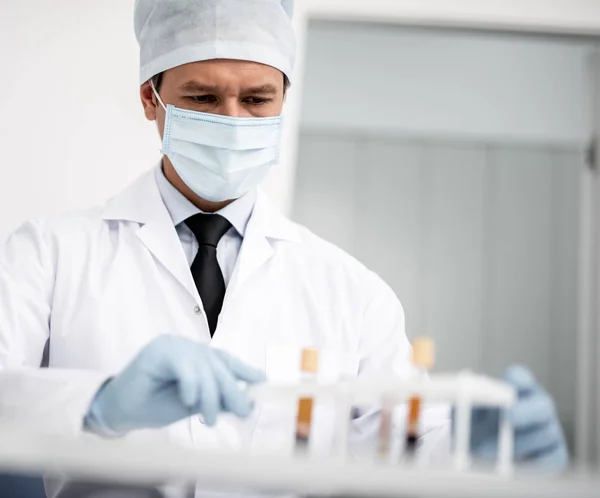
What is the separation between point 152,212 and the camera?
4.90 feet

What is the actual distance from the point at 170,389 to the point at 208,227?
49 centimetres

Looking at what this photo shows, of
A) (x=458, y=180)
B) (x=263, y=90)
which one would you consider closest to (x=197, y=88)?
(x=263, y=90)

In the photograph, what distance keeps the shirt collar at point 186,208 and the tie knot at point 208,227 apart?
1cm

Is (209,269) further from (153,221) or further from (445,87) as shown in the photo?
(445,87)

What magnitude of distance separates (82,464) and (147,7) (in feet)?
3.88

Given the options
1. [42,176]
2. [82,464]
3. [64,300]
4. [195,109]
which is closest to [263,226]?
[195,109]

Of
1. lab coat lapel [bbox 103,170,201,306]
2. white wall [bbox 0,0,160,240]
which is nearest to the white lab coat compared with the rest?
lab coat lapel [bbox 103,170,201,306]

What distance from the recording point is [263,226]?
1.54 m

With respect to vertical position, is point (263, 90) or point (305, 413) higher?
point (263, 90)

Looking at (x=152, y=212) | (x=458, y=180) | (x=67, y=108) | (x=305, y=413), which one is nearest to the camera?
(x=305, y=413)

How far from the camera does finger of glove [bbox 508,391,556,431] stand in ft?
2.74

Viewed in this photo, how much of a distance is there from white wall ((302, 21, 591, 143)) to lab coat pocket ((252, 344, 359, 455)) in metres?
2.43

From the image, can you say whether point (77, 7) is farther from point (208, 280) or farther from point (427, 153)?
point (427, 153)

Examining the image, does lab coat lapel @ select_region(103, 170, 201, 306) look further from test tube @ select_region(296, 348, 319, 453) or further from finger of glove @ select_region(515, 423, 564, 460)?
finger of glove @ select_region(515, 423, 564, 460)
